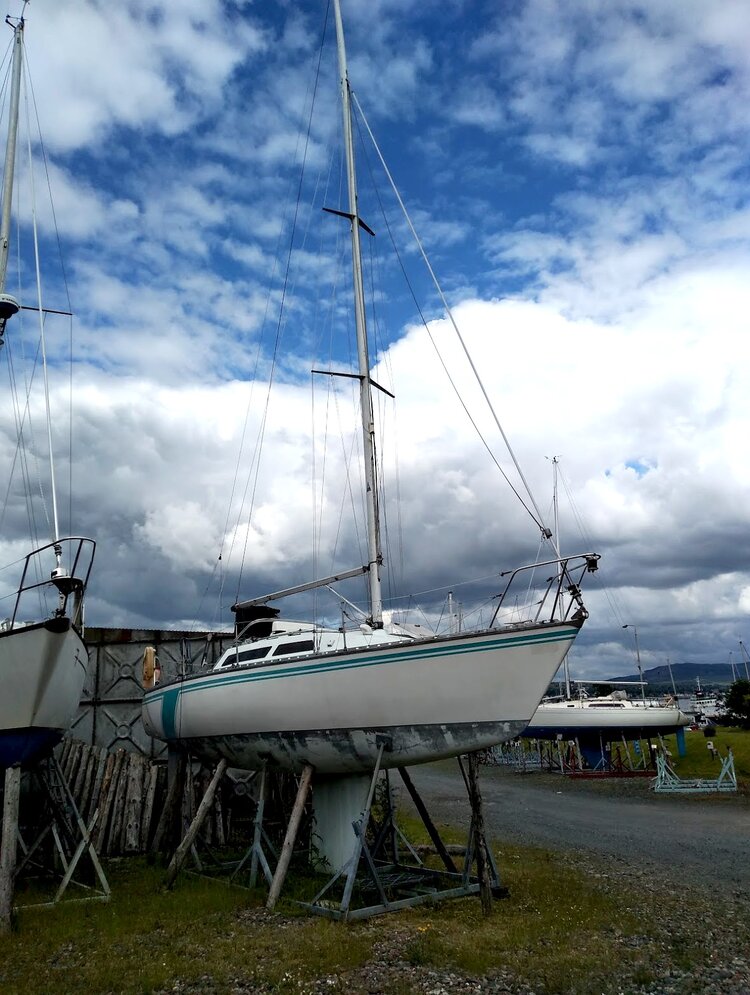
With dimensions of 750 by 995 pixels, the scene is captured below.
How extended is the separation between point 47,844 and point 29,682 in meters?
5.30

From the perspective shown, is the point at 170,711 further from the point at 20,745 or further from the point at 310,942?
the point at 310,942

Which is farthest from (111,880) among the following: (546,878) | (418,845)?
(546,878)

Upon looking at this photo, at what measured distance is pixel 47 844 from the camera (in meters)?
14.8

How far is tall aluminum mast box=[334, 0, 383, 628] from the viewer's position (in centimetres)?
1378

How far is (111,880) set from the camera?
13.6m

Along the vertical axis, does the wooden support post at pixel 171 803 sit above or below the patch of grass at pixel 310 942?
above

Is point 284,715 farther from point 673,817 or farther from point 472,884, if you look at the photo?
point 673,817

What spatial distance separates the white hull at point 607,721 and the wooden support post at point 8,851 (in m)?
32.5

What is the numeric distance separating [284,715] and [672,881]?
7796 mm

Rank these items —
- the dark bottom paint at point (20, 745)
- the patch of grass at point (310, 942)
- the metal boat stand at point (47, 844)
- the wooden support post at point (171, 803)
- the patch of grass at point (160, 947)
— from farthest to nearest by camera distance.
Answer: the wooden support post at point (171, 803), the dark bottom paint at point (20, 745), the metal boat stand at point (47, 844), the patch of grass at point (160, 947), the patch of grass at point (310, 942)

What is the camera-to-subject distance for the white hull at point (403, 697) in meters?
11.0

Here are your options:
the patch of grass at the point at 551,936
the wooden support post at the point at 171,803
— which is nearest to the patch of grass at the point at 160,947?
the patch of grass at the point at 551,936

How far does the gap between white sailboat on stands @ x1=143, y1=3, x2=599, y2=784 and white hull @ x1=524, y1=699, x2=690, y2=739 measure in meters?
29.2

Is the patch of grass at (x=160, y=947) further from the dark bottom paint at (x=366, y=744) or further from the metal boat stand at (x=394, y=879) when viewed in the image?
the dark bottom paint at (x=366, y=744)
